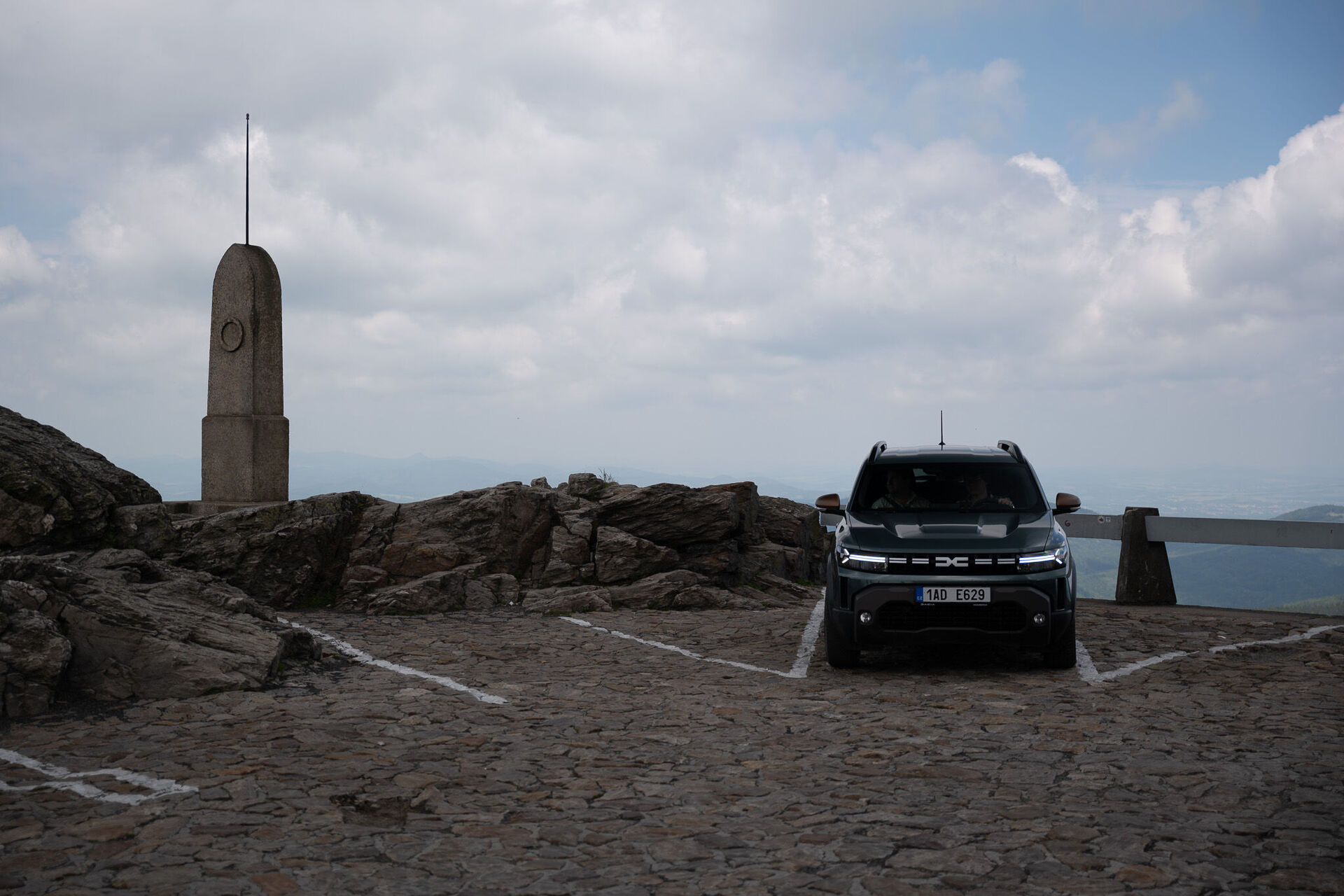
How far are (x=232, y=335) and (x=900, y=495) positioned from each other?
32.7ft

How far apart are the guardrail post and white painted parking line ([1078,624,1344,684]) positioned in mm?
2186

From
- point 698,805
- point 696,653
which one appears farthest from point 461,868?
point 696,653

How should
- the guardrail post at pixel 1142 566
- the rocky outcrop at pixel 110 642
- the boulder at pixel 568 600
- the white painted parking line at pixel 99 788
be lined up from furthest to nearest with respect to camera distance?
the guardrail post at pixel 1142 566 < the boulder at pixel 568 600 < the rocky outcrop at pixel 110 642 < the white painted parking line at pixel 99 788

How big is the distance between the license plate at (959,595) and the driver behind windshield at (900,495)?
4.74 ft

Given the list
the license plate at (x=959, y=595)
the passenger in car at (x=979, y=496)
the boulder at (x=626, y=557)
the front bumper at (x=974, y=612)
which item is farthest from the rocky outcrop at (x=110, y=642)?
the passenger in car at (x=979, y=496)

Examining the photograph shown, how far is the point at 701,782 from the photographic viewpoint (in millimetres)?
5457

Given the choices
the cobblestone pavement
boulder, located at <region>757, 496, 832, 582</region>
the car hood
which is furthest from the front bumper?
boulder, located at <region>757, 496, 832, 582</region>

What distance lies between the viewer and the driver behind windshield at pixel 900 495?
957 centimetres

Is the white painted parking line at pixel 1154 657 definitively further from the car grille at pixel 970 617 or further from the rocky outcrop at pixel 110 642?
the rocky outcrop at pixel 110 642

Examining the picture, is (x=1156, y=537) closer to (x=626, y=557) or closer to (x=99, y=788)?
(x=626, y=557)

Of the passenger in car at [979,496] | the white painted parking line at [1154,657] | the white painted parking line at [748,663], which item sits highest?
the passenger in car at [979,496]

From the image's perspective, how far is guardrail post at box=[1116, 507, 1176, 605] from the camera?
43.1ft

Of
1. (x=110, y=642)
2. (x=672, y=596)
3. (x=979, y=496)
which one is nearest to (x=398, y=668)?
(x=110, y=642)

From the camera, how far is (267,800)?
512cm
